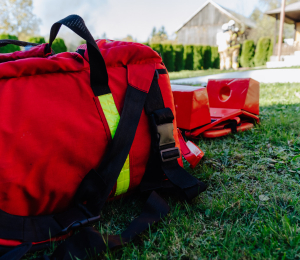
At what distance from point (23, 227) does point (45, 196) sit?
0.11m

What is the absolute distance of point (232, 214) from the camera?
929mm

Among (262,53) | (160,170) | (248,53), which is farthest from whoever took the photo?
(248,53)

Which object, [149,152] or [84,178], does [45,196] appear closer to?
[84,178]

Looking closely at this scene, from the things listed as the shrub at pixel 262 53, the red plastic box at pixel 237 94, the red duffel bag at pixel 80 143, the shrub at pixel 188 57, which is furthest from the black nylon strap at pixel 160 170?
the shrub at pixel 262 53

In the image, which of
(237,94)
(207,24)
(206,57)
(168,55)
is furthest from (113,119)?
(207,24)

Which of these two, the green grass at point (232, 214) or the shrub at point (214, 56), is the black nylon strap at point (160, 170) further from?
the shrub at point (214, 56)

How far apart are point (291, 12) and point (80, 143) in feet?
59.6

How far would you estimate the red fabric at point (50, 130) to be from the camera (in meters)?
0.80

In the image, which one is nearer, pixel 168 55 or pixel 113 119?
pixel 113 119

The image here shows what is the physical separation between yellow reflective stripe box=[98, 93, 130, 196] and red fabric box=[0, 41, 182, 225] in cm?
2

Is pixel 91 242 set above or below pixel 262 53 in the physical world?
below

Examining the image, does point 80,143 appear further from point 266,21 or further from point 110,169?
point 266,21

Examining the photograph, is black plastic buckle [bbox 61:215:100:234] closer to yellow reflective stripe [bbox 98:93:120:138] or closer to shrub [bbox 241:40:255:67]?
yellow reflective stripe [bbox 98:93:120:138]

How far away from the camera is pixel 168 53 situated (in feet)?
43.7
